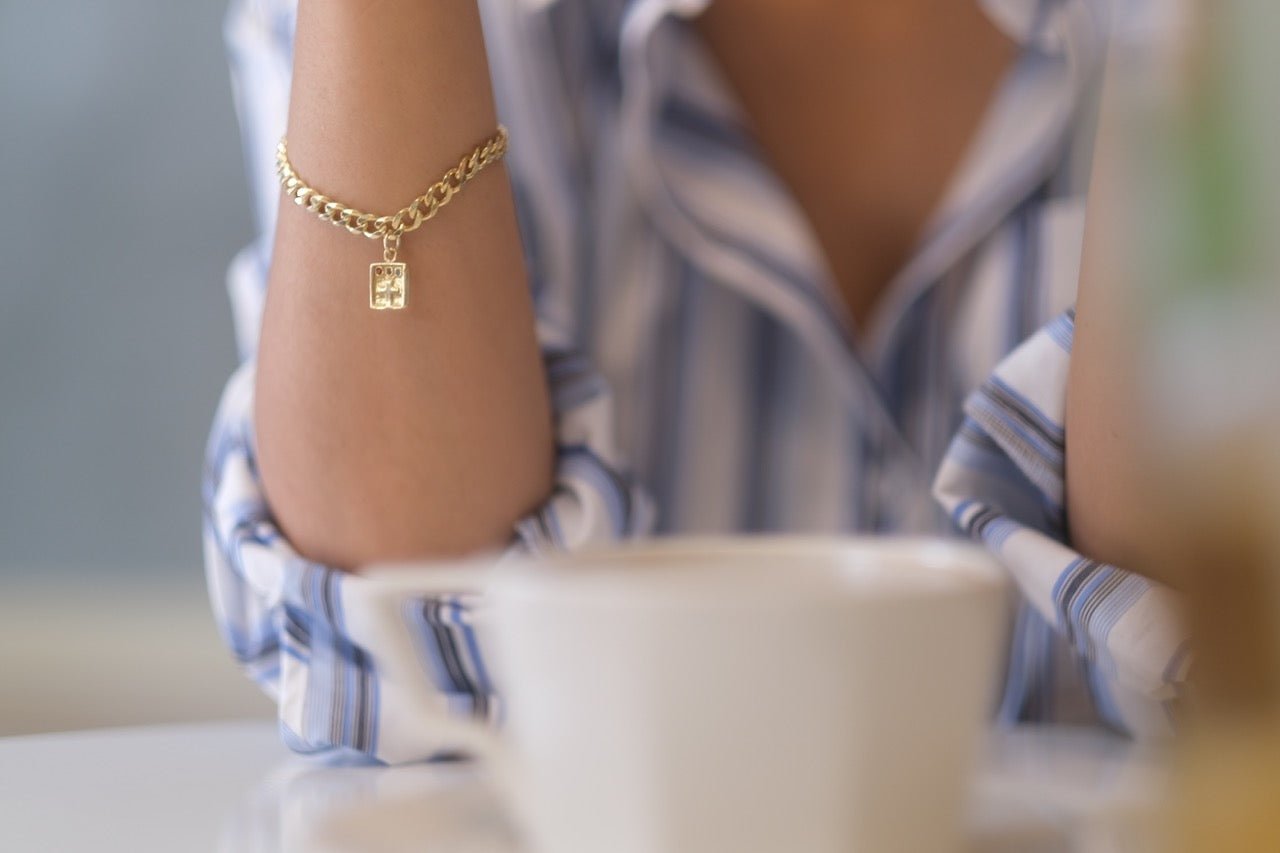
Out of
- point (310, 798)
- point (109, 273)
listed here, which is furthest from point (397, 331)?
point (109, 273)

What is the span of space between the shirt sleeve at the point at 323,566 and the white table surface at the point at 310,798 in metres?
0.02

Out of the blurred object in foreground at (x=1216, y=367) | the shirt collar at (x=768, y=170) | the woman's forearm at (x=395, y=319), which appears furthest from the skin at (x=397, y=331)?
the blurred object in foreground at (x=1216, y=367)

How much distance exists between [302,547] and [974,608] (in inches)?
11.9

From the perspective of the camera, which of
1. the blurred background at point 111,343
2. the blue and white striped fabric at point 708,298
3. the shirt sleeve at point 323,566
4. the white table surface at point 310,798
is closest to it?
the white table surface at point 310,798

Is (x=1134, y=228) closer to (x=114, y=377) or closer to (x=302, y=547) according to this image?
(x=302, y=547)

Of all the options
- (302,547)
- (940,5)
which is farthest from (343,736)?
(940,5)

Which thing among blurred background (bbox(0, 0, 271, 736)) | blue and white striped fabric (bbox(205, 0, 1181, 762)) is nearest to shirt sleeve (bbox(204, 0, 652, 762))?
blue and white striped fabric (bbox(205, 0, 1181, 762))

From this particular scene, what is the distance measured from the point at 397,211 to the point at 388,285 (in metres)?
0.02

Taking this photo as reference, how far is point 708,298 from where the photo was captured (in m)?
0.62

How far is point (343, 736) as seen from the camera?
38 centimetres

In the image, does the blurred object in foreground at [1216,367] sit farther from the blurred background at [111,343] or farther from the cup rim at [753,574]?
the blurred background at [111,343]

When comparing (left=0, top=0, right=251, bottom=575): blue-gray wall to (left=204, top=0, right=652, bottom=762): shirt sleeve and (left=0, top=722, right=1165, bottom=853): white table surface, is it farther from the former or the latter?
(left=0, top=722, right=1165, bottom=853): white table surface

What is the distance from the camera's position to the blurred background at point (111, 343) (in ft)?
5.56

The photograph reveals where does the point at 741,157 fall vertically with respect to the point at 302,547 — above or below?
above
